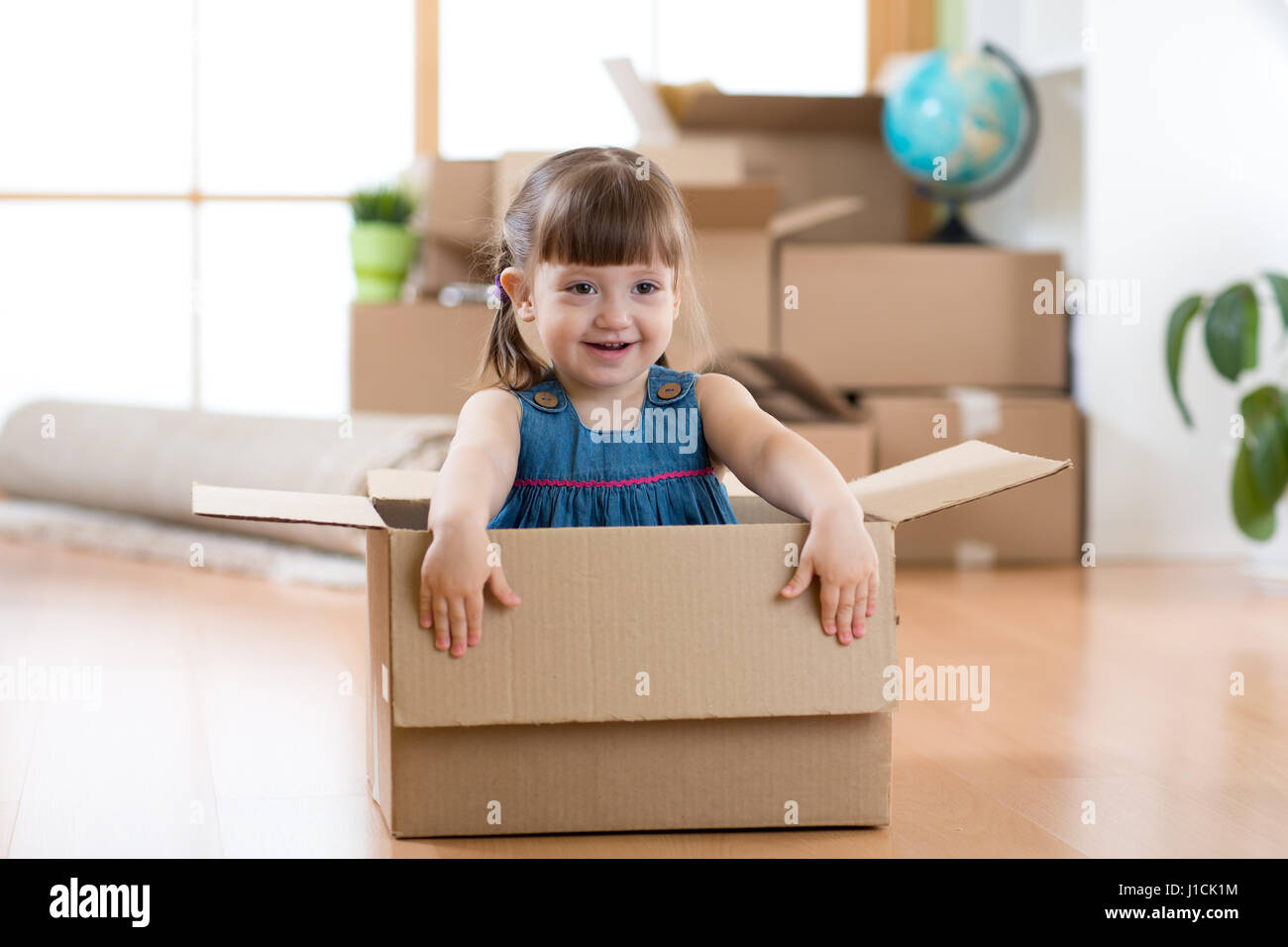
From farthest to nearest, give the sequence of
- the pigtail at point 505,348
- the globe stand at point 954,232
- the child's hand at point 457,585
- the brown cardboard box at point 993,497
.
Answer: the globe stand at point 954,232 < the brown cardboard box at point 993,497 < the pigtail at point 505,348 < the child's hand at point 457,585

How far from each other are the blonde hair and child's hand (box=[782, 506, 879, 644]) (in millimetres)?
269

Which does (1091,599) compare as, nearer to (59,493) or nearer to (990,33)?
(990,33)

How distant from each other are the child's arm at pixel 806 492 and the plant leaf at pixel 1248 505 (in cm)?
135

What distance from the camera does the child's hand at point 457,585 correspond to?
911 millimetres

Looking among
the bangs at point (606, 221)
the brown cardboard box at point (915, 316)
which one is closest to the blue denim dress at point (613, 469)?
the bangs at point (606, 221)

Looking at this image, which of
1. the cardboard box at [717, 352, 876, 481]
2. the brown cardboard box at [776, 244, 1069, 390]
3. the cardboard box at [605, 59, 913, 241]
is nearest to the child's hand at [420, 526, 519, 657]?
Result: the cardboard box at [717, 352, 876, 481]

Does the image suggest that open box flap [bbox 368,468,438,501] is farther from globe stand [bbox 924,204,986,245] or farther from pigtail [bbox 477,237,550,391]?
globe stand [bbox 924,204,986,245]

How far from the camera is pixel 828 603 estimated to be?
949mm

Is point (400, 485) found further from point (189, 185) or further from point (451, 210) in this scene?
point (189, 185)

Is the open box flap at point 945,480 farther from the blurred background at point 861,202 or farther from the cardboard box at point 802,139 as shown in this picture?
the cardboard box at point 802,139

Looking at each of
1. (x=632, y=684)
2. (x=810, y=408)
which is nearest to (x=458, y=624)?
(x=632, y=684)

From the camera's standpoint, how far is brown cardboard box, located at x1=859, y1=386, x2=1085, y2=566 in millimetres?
2494

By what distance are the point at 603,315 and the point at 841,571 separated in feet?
0.94

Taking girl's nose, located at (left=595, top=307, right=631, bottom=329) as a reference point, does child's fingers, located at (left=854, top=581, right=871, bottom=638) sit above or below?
below
